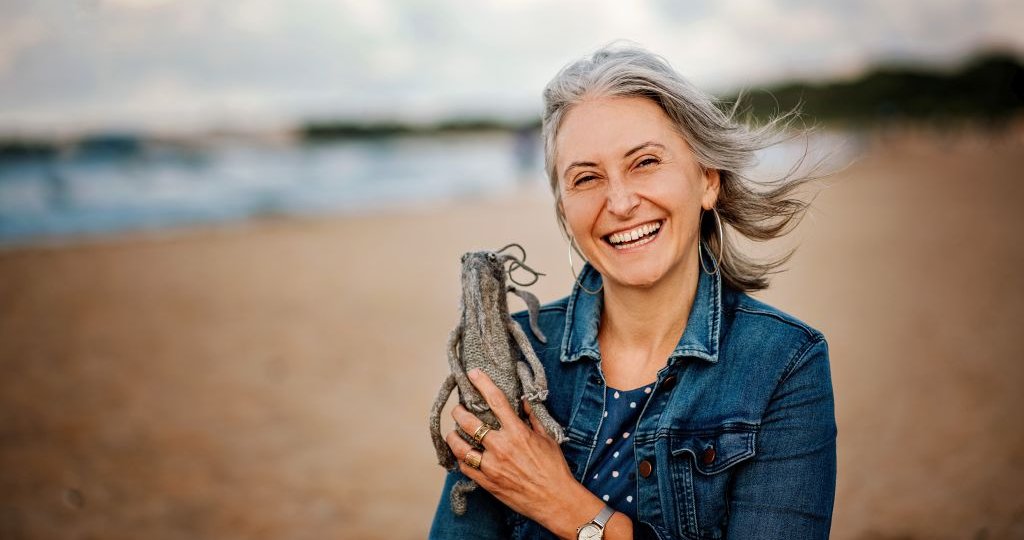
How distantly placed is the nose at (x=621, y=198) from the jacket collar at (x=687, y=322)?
1.23ft

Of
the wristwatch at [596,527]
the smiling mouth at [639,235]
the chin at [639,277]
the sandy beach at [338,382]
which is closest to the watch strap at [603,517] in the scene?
the wristwatch at [596,527]

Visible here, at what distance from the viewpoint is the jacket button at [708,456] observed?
1814mm

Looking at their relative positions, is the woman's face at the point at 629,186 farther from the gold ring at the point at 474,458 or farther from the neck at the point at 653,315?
the gold ring at the point at 474,458

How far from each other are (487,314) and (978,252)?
1176 cm

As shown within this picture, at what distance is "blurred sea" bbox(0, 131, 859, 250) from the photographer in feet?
66.6

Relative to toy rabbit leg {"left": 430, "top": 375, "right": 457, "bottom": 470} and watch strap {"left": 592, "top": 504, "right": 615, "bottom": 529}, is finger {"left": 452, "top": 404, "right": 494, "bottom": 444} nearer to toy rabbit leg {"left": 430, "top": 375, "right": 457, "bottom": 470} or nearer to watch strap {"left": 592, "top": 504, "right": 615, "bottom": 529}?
toy rabbit leg {"left": 430, "top": 375, "right": 457, "bottom": 470}

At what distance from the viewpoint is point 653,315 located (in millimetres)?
2105

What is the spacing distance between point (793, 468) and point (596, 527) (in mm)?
531

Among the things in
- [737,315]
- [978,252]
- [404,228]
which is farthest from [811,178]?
[404,228]

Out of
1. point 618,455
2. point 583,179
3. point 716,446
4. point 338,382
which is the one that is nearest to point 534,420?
point 618,455

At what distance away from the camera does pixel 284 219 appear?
65.3 ft

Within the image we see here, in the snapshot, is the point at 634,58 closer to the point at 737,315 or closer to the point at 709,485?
the point at 737,315

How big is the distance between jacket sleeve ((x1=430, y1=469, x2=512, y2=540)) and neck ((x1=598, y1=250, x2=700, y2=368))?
60 centimetres

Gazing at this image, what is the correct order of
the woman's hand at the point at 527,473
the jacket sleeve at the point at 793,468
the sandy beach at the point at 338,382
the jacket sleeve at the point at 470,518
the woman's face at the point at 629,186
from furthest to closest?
the sandy beach at the point at 338,382 < the jacket sleeve at the point at 470,518 < the woman's face at the point at 629,186 < the woman's hand at the point at 527,473 < the jacket sleeve at the point at 793,468
